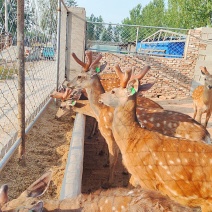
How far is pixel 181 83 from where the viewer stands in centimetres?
1181

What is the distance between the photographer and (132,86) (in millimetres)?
3822

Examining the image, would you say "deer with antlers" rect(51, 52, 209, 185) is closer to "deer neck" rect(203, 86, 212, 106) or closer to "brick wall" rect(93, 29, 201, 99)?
"deer neck" rect(203, 86, 212, 106)

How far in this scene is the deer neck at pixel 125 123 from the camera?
3.70 m

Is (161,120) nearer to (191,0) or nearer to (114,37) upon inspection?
(114,37)

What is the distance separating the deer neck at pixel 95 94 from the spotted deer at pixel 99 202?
287 cm

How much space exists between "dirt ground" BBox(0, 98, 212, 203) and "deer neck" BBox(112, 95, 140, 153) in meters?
0.82

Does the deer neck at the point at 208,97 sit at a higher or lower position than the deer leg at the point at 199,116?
higher

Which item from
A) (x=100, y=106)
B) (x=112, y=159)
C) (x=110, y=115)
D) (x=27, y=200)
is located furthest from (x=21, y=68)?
(x=100, y=106)

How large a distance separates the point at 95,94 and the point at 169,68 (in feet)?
22.3

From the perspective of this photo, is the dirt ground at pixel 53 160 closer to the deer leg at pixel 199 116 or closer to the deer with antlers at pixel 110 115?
the deer with antlers at pixel 110 115

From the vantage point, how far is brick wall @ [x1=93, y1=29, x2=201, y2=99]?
11.4 m

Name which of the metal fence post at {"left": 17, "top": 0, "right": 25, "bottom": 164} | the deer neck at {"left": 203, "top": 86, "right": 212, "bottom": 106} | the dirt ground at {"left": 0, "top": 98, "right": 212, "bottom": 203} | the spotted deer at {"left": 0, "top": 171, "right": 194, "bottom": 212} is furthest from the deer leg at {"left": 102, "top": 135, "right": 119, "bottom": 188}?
the deer neck at {"left": 203, "top": 86, "right": 212, "bottom": 106}

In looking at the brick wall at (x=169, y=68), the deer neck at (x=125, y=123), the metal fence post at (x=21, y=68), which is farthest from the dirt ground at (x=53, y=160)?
the brick wall at (x=169, y=68)

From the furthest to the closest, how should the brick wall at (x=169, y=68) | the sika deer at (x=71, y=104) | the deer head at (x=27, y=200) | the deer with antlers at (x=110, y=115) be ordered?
the brick wall at (x=169, y=68)
the sika deer at (x=71, y=104)
the deer with antlers at (x=110, y=115)
the deer head at (x=27, y=200)
